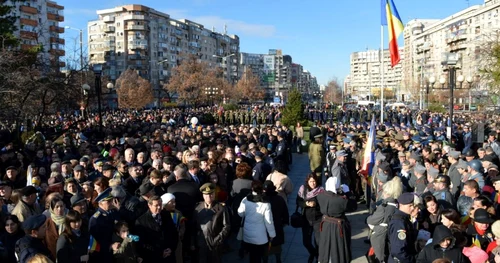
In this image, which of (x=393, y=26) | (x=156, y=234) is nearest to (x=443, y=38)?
(x=393, y=26)

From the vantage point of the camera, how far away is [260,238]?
6414 mm

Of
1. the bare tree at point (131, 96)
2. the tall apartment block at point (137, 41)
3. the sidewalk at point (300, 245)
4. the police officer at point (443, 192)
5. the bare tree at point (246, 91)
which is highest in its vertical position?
the tall apartment block at point (137, 41)

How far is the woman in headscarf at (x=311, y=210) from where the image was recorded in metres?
6.76

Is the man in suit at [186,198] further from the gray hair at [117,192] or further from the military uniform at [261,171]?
the military uniform at [261,171]

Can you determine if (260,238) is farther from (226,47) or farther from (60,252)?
(226,47)

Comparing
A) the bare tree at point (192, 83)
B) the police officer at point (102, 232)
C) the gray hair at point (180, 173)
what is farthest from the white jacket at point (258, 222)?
the bare tree at point (192, 83)

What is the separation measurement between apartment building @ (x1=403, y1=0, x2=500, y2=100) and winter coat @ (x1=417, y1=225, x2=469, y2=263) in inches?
2651

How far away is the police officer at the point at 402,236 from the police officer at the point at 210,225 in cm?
211

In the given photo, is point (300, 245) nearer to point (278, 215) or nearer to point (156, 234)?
point (278, 215)

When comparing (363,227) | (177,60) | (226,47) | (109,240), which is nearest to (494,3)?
(177,60)

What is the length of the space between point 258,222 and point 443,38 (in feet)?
377

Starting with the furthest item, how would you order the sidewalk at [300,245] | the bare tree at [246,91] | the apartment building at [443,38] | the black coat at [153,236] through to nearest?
the bare tree at [246,91] < the apartment building at [443,38] < the sidewalk at [300,245] < the black coat at [153,236]

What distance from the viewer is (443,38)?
10938 centimetres

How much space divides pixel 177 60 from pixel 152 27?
10622 mm
